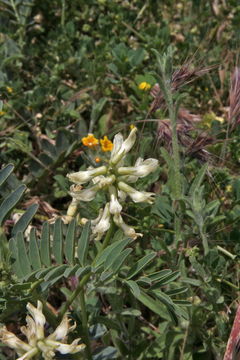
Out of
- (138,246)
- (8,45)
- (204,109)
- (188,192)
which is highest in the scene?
(8,45)

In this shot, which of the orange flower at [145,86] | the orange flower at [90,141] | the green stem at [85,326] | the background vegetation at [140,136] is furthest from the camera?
the orange flower at [145,86]

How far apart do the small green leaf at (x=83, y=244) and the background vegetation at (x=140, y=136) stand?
0.47ft

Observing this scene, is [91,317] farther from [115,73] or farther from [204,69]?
[115,73]

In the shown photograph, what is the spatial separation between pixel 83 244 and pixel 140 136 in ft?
2.20

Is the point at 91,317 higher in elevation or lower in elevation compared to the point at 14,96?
lower

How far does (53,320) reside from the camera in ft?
6.96

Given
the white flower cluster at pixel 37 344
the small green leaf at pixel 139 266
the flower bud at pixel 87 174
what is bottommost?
the small green leaf at pixel 139 266

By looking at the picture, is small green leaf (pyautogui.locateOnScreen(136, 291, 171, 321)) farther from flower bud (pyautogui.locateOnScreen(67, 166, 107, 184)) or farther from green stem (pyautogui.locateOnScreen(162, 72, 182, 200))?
flower bud (pyautogui.locateOnScreen(67, 166, 107, 184))

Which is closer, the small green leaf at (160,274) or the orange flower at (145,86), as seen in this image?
the small green leaf at (160,274)

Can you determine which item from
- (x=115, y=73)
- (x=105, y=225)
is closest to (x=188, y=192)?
(x=105, y=225)

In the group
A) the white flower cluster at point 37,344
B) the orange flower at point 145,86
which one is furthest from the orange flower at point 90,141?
the white flower cluster at point 37,344

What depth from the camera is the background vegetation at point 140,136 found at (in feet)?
7.93

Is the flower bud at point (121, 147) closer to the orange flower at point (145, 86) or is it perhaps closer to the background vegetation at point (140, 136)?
the background vegetation at point (140, 136)

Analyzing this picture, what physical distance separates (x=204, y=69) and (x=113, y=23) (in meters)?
1.59
